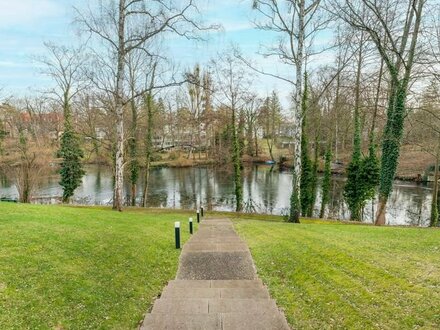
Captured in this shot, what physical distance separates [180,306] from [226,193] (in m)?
25.2

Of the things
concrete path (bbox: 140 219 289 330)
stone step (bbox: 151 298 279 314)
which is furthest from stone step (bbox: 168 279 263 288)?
stone step (bbox: 151 298 279 314)

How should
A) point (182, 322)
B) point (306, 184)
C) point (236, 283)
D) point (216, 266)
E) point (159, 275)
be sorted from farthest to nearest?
point (306, 184) < point (216, 266) < point (159, 275) < point (236, 283) < point (182, 322)

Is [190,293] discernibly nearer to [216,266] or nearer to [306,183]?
[216,266]

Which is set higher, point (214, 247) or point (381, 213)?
point (214, 247)

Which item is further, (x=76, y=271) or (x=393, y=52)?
(x=393, y=52)

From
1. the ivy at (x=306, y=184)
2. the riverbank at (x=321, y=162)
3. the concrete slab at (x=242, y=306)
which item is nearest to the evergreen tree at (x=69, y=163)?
the riverbank at (x=321, y=162)

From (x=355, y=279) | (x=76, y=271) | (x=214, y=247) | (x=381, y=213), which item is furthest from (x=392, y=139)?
(x=76, y=271)

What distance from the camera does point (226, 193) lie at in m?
30.0

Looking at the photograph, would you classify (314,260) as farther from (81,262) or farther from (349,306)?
(81,262)

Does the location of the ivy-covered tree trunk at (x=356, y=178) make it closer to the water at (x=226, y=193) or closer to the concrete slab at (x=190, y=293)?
the water at (x=226, y=193)

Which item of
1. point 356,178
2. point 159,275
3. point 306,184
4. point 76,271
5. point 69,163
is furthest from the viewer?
point 69,163

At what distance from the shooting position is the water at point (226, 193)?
23.9 meters

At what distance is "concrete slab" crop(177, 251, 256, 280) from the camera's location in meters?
6.66

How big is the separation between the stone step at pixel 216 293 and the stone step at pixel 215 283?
21 centimetres
